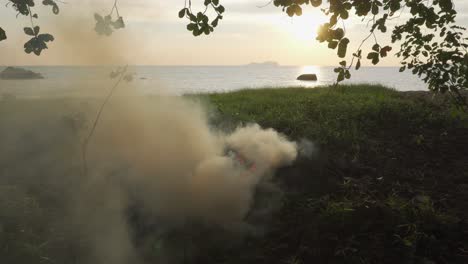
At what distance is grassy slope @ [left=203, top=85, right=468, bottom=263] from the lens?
15.6ft

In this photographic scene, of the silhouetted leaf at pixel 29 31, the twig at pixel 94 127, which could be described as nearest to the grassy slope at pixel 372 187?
the twig at pixel 94 127

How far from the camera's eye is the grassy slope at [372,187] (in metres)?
4.75

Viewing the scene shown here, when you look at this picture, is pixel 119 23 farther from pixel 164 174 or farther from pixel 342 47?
pixel 164 174

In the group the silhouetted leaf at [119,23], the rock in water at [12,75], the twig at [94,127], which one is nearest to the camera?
the silhouetted leaf at [119,23]

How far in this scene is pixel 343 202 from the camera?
5.52m

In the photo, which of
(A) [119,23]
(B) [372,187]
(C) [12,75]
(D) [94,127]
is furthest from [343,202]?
(C) [12,75]

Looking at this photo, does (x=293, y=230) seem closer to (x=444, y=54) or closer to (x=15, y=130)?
(x=444, y=54)

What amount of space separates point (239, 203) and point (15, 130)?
5.37 meters

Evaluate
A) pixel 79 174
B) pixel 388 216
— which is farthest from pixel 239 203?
pixel 79 174

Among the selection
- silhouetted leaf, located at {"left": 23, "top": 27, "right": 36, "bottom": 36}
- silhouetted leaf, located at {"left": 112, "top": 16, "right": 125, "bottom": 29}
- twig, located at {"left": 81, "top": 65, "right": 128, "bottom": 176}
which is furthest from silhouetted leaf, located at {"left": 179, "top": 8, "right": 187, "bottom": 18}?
twig, located at {"left": 81, "top": 65, "right": 128, "bottom": 176}

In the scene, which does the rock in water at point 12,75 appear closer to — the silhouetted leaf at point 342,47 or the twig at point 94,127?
the twig at point 94,127

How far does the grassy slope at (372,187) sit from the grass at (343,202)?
0.01 metres

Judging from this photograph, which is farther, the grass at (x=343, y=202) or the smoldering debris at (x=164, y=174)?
the smoldering debris at (x=164, y=174)

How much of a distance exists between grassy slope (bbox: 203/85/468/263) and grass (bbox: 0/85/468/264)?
1 cm
